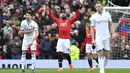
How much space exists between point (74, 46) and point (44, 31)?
2.06 metres

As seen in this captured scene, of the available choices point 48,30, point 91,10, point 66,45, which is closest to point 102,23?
point 66,45

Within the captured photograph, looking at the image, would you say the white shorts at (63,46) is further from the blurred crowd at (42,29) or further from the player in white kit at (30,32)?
the blurred crowd at (42,29)

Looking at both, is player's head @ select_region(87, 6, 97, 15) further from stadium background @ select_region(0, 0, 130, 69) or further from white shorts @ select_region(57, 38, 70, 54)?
white shorts @ select_region(57, 38, 70, 54)

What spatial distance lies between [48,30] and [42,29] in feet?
2.82

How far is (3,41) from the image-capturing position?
1076 inches

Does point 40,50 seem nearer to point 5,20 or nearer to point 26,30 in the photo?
point 5,20

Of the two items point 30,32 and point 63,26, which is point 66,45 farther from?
point 30,32

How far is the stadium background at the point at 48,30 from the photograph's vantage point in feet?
86.0

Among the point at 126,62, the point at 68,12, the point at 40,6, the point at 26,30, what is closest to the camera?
the point at 26,30

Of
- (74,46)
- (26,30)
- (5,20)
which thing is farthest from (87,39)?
(5,20)

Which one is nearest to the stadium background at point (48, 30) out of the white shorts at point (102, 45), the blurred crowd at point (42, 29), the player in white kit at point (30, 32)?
the blurred crowd at point (42, 29)

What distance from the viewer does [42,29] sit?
27797 mm

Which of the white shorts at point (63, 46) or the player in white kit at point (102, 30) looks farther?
the white shorts at point (63, 46)

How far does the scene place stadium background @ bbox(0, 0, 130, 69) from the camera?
86.0 feet
